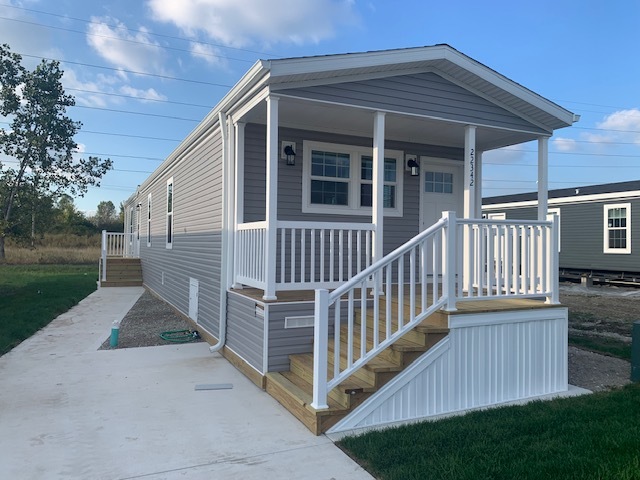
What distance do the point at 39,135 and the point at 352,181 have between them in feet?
63.6

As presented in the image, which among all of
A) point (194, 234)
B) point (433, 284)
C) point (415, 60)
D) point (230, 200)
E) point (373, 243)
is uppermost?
point (415, 60)

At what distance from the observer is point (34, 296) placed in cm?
1188

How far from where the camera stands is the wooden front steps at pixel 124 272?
1534cm

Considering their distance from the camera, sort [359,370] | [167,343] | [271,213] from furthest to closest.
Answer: [167,343] → [271,213] → [359,370]

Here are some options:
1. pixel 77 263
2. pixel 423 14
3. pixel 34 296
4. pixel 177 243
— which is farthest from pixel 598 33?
pixel 77 263

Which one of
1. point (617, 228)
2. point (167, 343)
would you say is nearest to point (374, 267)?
point (167, 343)

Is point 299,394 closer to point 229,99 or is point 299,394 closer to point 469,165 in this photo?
point 469,165

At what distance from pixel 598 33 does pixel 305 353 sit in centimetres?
1251

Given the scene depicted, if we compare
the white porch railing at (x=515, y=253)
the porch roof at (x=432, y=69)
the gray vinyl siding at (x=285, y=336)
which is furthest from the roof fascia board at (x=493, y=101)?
the gray vinyl siding at (x=285, y=336)

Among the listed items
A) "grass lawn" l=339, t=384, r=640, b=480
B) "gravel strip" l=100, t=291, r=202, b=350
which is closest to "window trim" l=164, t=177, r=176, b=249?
"gravel strip" l=100, t=291, r=202, b=350

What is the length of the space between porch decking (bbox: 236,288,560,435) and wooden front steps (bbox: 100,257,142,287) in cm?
1175

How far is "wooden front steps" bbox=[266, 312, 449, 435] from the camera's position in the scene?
12.4 feet

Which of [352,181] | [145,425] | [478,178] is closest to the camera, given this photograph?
[145,425]

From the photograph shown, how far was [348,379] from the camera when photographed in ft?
13.4
